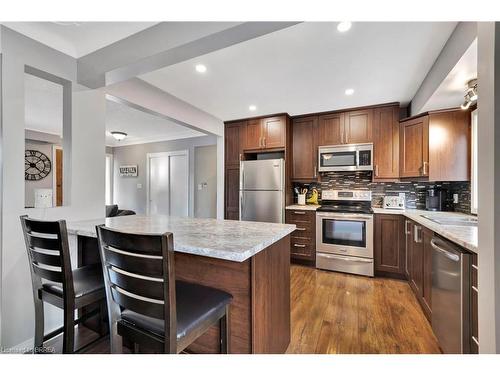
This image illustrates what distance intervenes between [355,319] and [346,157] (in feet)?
7.21

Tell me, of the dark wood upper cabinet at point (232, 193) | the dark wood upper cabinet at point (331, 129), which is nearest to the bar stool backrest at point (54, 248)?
the dark wood upper cabinet at point (232, 193)

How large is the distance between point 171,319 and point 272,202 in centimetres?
280

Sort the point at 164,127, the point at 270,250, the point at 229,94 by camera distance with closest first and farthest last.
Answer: the point at 270,250, the point at 229,94, the point at 164,127

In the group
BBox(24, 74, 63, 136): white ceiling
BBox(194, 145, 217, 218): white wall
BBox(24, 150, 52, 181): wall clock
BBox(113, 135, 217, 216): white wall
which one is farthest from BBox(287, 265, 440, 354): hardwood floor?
BBox(24, 150, 52, 181): wall clock

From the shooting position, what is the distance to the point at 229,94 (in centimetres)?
283

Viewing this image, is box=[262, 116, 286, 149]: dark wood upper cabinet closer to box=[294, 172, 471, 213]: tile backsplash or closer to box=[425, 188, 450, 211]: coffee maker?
box=[294, 172, 471, 213]: tile backsplash

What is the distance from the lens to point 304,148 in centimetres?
368

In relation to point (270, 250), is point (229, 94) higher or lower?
higher

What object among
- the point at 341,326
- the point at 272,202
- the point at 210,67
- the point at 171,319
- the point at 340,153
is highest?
the point at 210,67

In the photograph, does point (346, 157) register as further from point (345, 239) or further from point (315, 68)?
point (315, 68)

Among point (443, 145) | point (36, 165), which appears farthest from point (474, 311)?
point (36, 165)
